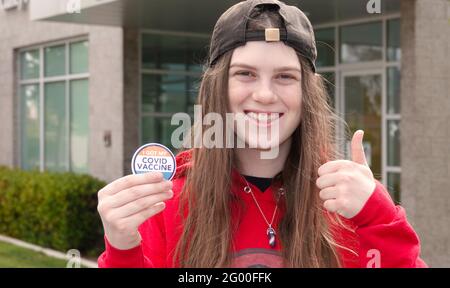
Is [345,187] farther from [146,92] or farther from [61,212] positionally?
[146,92]

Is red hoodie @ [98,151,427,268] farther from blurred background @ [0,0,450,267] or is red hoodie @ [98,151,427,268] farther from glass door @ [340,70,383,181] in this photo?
glass door @ [340,70,383,181]

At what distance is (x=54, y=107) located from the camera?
11609 mm

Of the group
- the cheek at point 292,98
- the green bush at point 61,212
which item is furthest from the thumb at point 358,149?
the green bush at point 61,212

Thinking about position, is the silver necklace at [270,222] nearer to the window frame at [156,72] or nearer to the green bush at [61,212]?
the green bush at [61,212]

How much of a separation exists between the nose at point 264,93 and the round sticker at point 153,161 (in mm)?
274

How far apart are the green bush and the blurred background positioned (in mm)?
19

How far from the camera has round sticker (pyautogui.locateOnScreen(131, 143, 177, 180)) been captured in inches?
70.9

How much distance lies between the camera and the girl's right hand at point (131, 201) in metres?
1.64

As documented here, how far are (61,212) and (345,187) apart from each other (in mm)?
7568

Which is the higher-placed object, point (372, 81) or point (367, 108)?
point (372, 81)

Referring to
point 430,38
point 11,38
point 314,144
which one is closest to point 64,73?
point 11,38

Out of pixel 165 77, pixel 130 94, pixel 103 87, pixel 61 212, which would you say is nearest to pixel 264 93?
pixel 61 212

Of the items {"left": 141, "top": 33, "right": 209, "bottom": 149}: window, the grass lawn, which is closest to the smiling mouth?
the grass lawn
